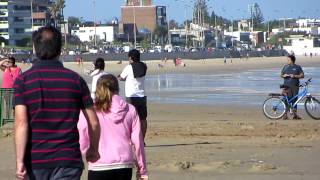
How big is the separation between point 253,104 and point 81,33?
496 ft

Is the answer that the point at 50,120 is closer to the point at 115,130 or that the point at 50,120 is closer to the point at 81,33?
the point at 115,130

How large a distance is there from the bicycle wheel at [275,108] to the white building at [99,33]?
15302cm

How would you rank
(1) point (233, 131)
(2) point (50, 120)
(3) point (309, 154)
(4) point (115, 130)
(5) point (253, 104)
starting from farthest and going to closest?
(5) point (253, 104)
(1) point (233, 131)
(3) point (309, 154)
(4) point (115, 130)
(2) point (50, 120)

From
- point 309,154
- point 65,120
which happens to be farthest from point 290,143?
point 65,120

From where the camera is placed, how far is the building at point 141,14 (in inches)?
7530

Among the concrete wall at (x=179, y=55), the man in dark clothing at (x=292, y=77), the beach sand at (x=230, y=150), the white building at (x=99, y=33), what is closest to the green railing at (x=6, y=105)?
the beach sand at (x=230, y=150)

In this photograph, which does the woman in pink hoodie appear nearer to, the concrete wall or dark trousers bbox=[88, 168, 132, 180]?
dark trousers bbox=[88, 168, 132, 180]

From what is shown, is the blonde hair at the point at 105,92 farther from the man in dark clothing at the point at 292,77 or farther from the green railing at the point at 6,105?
the man in dark clothing at the point at 292,77

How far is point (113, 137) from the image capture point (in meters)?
5.44

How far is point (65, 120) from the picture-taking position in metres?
4.70

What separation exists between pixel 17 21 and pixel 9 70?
5166 inches

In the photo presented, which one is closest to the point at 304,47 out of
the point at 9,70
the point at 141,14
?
the point at 141,14

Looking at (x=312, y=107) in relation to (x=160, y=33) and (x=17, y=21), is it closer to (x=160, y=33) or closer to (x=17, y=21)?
(x=17, y=21)

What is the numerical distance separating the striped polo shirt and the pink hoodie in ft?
2.24
